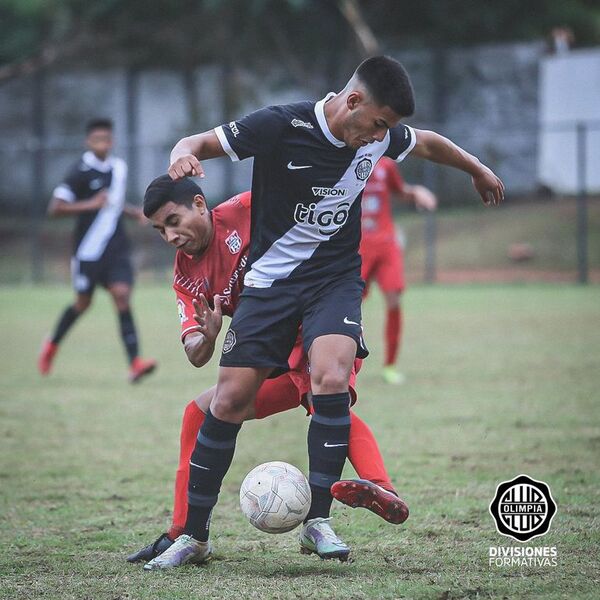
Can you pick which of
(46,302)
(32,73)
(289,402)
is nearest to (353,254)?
(289,402)

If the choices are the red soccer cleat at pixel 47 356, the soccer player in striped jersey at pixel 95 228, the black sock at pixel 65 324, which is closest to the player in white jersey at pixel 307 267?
the soccer player in striped jersey at pixel 95 228

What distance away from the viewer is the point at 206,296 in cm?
457

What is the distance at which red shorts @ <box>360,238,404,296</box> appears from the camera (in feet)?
31.4

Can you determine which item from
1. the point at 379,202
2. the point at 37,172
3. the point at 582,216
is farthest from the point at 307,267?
the point at 37,172

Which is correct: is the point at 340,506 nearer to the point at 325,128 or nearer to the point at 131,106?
the point at 325,128

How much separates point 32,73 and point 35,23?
131cm

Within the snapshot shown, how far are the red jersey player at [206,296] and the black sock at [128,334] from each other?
16.8ft

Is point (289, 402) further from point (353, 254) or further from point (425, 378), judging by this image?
point (425, 378)

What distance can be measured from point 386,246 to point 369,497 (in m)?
5.81

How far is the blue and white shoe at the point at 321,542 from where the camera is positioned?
13.7 feet

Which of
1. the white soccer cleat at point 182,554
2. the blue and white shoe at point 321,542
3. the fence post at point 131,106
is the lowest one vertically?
the white soccer cleat at point 182,554

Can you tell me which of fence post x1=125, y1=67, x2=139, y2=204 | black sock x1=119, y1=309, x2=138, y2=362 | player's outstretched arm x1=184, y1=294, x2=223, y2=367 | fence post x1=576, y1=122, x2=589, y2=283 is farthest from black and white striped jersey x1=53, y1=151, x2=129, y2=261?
fence post x1=125, y1=67, x2=139, y2=204

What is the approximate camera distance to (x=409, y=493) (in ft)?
17.8

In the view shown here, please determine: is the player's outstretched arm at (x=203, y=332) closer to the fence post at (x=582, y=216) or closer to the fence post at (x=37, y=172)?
the fence post at (x=582, y=216)
